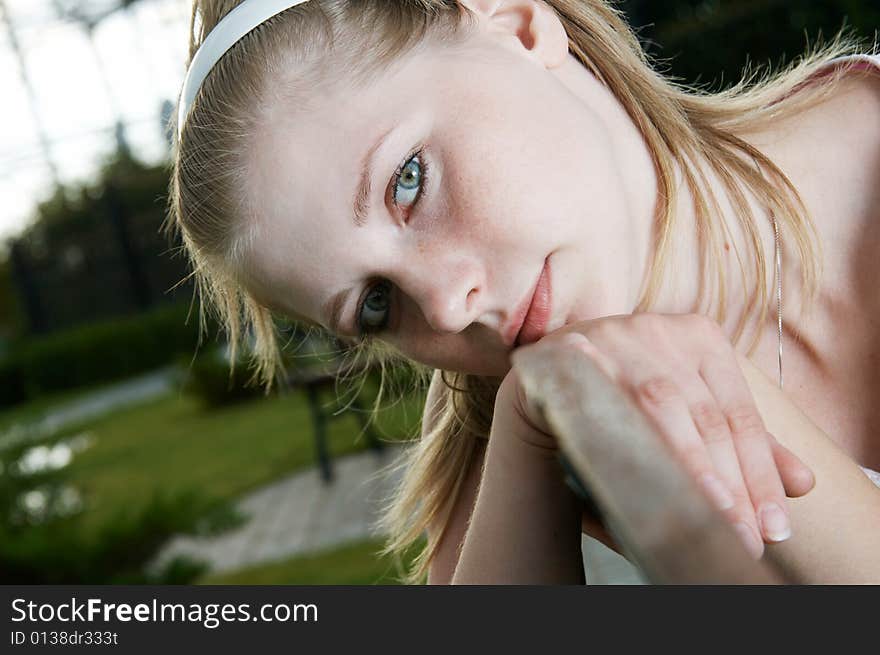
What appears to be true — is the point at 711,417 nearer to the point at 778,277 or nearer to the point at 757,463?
the point at 757,463

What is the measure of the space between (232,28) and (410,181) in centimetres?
48

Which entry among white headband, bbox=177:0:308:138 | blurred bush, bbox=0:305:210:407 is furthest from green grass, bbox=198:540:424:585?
blurred bush, bbox=0:305:210:407

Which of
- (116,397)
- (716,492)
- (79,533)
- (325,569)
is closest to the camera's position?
(716,492)

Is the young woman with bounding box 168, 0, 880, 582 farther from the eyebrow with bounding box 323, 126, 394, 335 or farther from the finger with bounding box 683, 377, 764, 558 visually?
the finger with bounding box 683, 377, 764, 558

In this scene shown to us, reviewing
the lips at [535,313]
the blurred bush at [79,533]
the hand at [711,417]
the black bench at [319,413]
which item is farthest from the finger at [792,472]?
the black bench at [319,413]

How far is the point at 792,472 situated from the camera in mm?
784

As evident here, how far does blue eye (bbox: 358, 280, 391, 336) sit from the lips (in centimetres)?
24

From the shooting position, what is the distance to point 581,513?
40.5 inches

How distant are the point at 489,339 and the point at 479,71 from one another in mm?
418

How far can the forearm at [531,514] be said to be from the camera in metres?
1.02

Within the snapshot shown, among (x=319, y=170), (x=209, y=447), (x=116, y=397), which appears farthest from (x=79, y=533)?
(x=116, y=397)

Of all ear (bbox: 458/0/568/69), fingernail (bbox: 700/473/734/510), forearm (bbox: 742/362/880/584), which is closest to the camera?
fingernail (bbox: 700/473/734/510)

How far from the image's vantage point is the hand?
0.74m

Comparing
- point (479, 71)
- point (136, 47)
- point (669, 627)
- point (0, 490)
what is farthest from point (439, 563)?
point (136, 47)
